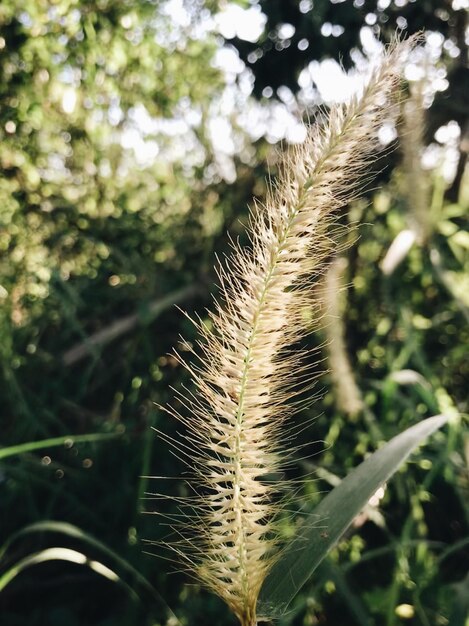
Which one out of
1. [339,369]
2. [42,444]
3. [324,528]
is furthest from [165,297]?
[324,528]

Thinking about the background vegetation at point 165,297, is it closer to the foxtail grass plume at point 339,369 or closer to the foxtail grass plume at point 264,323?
the foxtail grass plume at point 339,369

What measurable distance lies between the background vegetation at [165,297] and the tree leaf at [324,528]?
40cm

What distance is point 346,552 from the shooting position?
136 cm

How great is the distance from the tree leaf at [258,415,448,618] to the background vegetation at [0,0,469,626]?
401 mm

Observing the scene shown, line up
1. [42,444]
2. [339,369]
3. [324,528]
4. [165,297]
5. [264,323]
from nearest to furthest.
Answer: [264,323] → [324,528] → [42,444] → [339,369] → [165,297]

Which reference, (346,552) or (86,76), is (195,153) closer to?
(86,76)

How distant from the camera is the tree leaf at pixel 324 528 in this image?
638mm

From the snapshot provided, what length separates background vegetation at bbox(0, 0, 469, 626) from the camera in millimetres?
1359

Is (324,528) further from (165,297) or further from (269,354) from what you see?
(165,297)

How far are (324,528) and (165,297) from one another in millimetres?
1348

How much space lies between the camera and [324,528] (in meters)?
0.67

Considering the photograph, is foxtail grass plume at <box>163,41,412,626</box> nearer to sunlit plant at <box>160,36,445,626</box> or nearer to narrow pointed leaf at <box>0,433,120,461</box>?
sunlit plant at <box>160,36,445,626</box>

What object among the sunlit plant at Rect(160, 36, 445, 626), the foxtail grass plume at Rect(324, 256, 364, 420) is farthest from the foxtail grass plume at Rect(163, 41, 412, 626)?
the foxtail grass plume at Rect(324, 256, 364, 420)

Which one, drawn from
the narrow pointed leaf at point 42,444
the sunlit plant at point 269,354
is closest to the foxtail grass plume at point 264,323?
the sunlit plant at point 269,354
